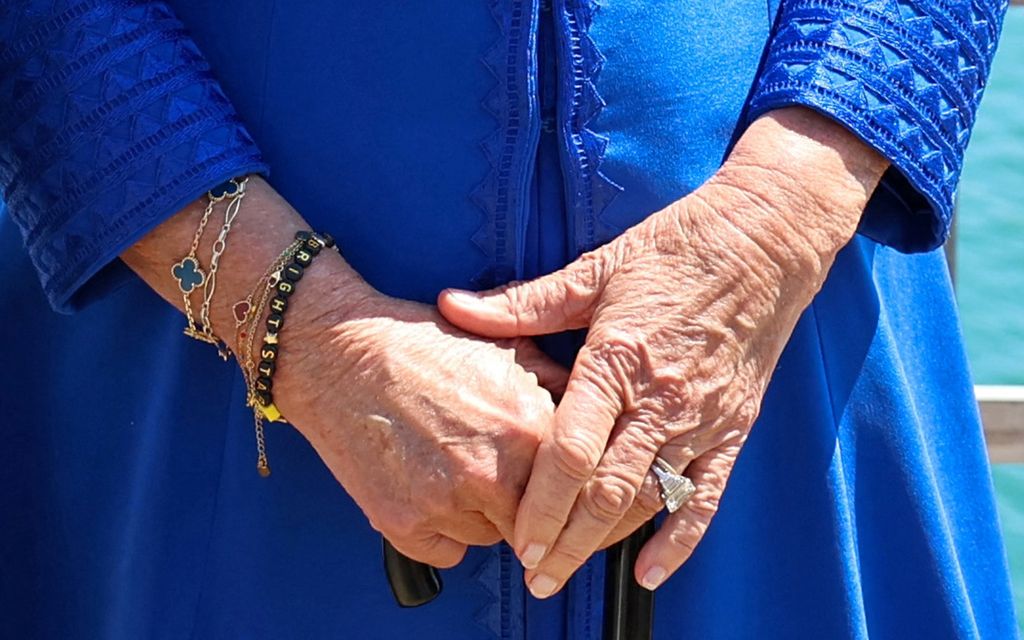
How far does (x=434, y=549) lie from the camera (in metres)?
1.17

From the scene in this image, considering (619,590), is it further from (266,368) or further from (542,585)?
(266,368)

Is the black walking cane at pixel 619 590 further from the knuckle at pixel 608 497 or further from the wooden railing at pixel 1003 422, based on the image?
the wooden railing at pixel 1003 422

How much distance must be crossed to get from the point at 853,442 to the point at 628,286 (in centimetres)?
36

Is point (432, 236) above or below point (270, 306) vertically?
above

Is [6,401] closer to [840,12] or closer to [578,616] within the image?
[578,616]

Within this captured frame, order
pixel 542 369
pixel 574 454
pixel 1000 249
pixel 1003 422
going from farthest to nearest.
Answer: pixel 1000 249 → pixel 1003 422 → pixel 542 369 → pixel 574 454

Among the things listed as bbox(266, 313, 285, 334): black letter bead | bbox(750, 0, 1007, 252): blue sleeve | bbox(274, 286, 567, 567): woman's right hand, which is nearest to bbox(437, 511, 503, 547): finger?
bbox(274, 286, 567, 567): woman's right hand

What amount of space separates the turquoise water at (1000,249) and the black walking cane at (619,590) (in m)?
2.63

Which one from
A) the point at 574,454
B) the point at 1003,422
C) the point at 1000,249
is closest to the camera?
the point at 574,454

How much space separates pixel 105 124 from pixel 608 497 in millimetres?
549

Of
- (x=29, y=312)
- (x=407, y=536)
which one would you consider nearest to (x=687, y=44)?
(x=407, y=536)

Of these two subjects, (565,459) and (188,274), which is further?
(188,274)

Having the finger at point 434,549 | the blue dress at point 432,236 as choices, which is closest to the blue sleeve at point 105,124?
the blue dress at point 432,236

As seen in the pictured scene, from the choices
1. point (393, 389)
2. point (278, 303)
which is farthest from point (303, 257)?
point (393, 389)
